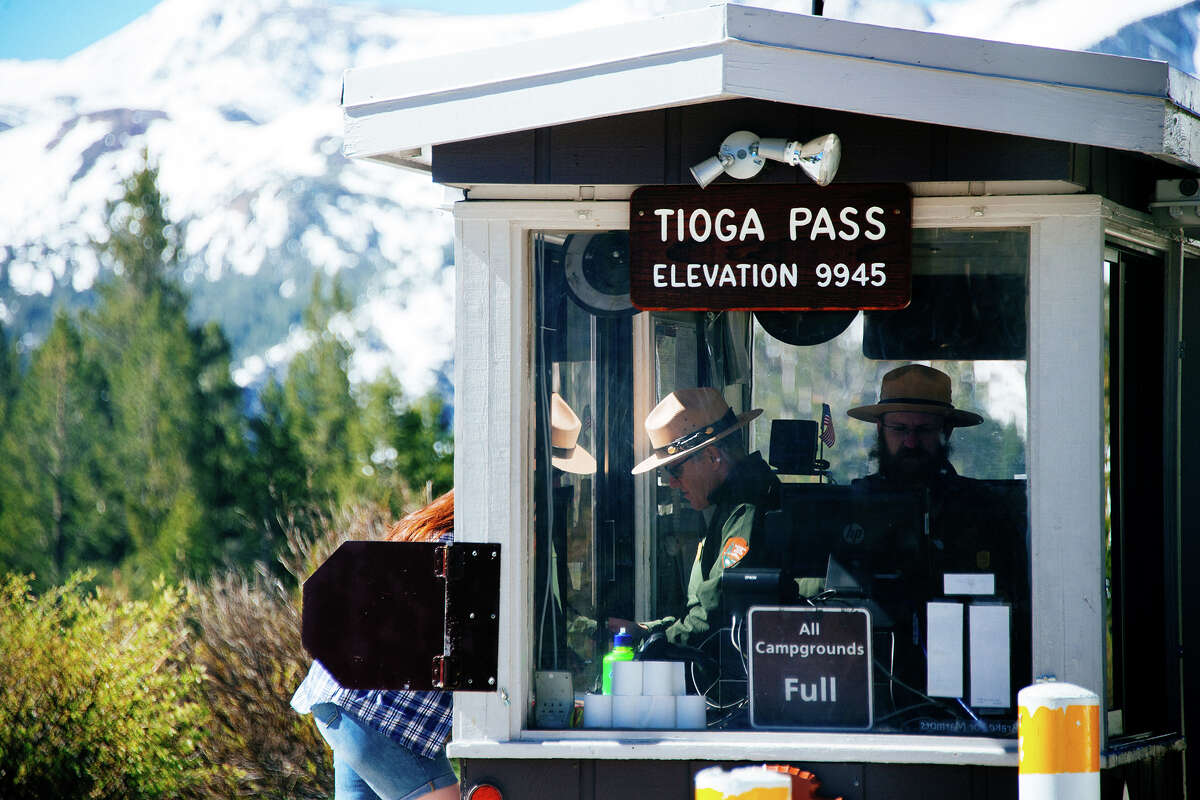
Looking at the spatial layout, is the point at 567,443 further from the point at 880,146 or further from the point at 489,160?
the point at 880,146

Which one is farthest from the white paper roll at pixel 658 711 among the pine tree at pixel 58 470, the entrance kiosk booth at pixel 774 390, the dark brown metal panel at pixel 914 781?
the pine tree at pixel 58 470

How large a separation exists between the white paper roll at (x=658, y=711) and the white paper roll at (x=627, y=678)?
0.04 metres

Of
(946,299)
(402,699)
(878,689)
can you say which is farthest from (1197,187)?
(402,699)

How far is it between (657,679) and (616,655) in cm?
13

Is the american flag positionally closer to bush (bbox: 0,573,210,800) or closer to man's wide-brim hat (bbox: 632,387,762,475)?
man's wide-brim hat (bbox: 632,387,762,475)

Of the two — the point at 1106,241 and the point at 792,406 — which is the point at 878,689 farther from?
the point at 1106,241

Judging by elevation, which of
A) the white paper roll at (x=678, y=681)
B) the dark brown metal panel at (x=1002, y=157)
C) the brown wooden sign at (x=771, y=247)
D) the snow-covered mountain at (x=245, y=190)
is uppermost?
the snow-covered mountain at (x=245, y=190)

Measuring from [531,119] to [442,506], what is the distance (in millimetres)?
1345

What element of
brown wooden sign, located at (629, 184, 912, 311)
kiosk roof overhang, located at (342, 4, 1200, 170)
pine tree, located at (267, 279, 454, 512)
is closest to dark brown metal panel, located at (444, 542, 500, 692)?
brown wooden sign, located at (629, 184, 912, 311)

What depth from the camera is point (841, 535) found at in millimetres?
3475

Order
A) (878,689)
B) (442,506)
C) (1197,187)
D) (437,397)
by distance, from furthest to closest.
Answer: (437,397)
(442,506)
(1197,187)
(878,689)

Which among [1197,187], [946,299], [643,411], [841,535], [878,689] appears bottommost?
[878,689]

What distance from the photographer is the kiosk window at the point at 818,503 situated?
3387 mm

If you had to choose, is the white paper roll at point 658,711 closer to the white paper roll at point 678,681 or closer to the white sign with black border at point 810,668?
the white paper roll at point 678,681
